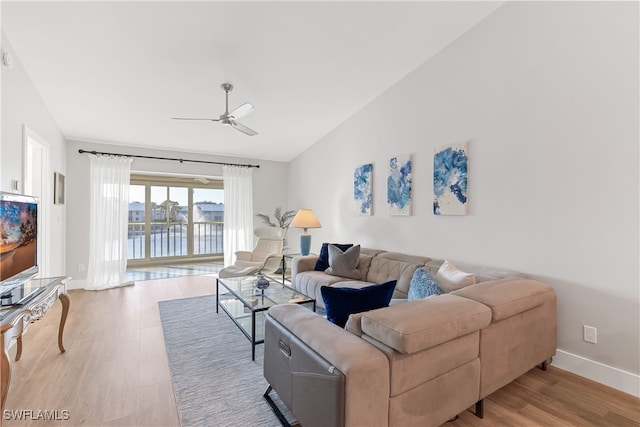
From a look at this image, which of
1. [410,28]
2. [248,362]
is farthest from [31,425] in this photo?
[410,28]

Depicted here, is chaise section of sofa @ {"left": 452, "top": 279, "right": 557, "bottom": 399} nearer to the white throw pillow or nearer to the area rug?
the white throw pillow

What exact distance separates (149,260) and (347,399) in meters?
6.92

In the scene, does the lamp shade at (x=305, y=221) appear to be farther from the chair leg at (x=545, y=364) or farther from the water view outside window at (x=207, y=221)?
the water view outside window at (x=207, y=221)

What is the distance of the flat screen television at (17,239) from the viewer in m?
1.97

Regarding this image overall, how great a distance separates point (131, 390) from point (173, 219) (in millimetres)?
5643

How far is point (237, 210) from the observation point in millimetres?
6035

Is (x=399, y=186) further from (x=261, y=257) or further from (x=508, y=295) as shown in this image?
(x=261, y=257)

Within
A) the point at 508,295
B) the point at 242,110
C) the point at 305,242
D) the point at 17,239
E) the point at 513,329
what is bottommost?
the point at 513,329

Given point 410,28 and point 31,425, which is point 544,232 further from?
point 31,425

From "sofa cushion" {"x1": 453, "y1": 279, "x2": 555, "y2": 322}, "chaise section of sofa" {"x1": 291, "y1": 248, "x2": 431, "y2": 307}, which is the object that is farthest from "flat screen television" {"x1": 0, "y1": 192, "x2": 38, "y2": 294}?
"sofa cushion" {"x1": 453, "y1": 279, "x2": 555, "y2": 322}

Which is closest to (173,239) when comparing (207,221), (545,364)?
(207,221)

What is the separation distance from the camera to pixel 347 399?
122 cm

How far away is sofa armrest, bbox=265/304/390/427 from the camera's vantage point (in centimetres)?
122

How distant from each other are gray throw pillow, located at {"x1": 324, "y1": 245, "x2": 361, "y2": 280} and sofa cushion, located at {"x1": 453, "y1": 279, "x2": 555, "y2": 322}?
1.77 metres
